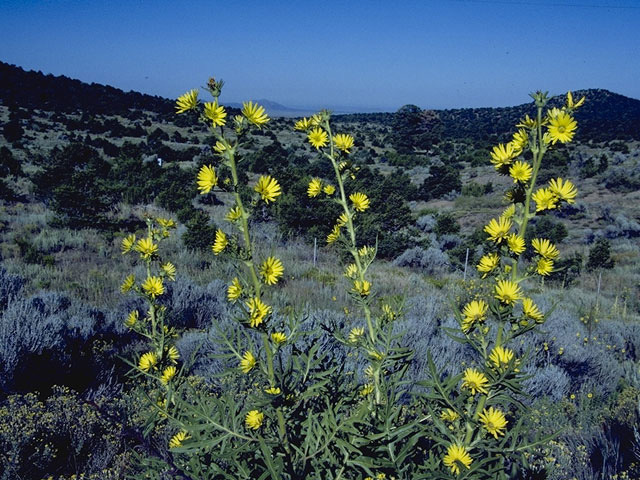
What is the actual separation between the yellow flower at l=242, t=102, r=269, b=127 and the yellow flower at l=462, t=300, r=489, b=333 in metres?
0.96

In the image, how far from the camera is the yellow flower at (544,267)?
1439mm

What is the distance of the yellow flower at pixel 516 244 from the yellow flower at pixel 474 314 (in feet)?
0.66

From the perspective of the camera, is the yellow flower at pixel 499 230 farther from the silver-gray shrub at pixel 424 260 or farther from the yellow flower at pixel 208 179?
the silver-gray shrub at pixel 424 260

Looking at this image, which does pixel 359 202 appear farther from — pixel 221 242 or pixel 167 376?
pixel 167 376

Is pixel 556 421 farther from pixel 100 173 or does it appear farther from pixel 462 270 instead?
pixel 100 173

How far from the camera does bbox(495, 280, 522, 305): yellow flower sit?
4.43ft

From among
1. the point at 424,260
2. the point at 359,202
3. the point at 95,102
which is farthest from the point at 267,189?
the point at 95,102

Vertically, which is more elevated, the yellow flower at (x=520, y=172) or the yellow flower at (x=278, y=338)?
the yellow flower at (x=520, y=172)

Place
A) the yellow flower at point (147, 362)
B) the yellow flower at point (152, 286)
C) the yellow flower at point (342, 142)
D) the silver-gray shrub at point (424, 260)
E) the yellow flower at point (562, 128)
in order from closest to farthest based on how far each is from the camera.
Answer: the yellow flower at point (562, 128)
the yellow flower at point (342, 142)
the yellow flower at point (147, 362)
the yellow flower at point (152, 286)
the silver-gray shrub at point (424, 260)

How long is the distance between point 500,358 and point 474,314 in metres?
0.18

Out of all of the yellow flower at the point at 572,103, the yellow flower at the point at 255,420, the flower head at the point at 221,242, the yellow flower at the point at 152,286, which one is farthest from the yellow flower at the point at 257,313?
the yellow flower at the point at 572,103

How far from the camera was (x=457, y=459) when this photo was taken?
1.42 m

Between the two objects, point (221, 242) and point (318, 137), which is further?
point (318, 137)

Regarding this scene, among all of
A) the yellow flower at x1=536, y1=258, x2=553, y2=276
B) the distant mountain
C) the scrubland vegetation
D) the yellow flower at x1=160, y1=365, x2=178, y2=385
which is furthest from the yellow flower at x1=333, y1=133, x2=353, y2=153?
the distant mountain
